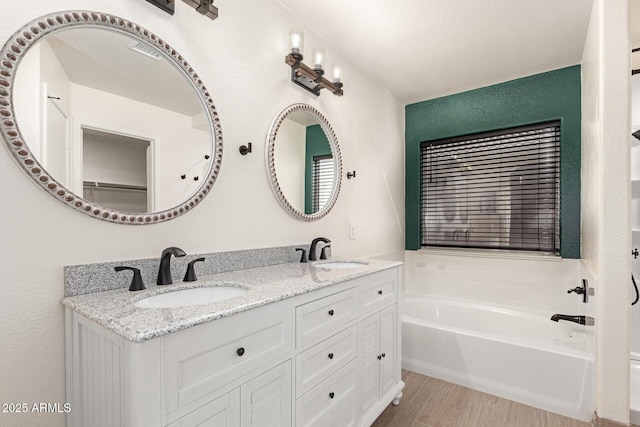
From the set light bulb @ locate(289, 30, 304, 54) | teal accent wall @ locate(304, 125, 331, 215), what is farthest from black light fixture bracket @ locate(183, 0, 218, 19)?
teal accent wall @ locate(304, 125, 331, 215)

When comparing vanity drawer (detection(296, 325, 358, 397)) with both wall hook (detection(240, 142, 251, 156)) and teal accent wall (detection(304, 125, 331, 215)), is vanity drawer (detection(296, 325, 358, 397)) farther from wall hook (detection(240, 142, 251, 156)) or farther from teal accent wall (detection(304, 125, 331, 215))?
wall hook (detection(240, 142, 251, 156))

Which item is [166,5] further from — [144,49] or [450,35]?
[450,35]

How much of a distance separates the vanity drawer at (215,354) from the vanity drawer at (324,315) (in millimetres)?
107

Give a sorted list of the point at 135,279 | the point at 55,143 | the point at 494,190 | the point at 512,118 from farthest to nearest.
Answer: the point at 494,190 → the point at 512,118 → the point at 135,279 → the point at 55,143

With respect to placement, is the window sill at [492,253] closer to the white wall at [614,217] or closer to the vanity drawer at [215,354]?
the white wall at [614,217]

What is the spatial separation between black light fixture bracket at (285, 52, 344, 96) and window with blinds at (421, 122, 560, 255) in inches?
63.6

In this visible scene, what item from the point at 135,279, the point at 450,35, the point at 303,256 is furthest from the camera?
the point at 450,35

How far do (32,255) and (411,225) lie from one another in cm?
306

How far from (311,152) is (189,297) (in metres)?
1.26

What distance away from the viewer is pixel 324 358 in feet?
4.39

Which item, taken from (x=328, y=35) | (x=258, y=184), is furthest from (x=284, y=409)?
(x=328, y=35)

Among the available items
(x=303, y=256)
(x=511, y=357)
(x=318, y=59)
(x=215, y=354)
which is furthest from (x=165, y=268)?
(x=511, y=357)

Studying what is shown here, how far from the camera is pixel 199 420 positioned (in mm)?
844

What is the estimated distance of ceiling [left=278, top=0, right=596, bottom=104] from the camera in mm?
1901
